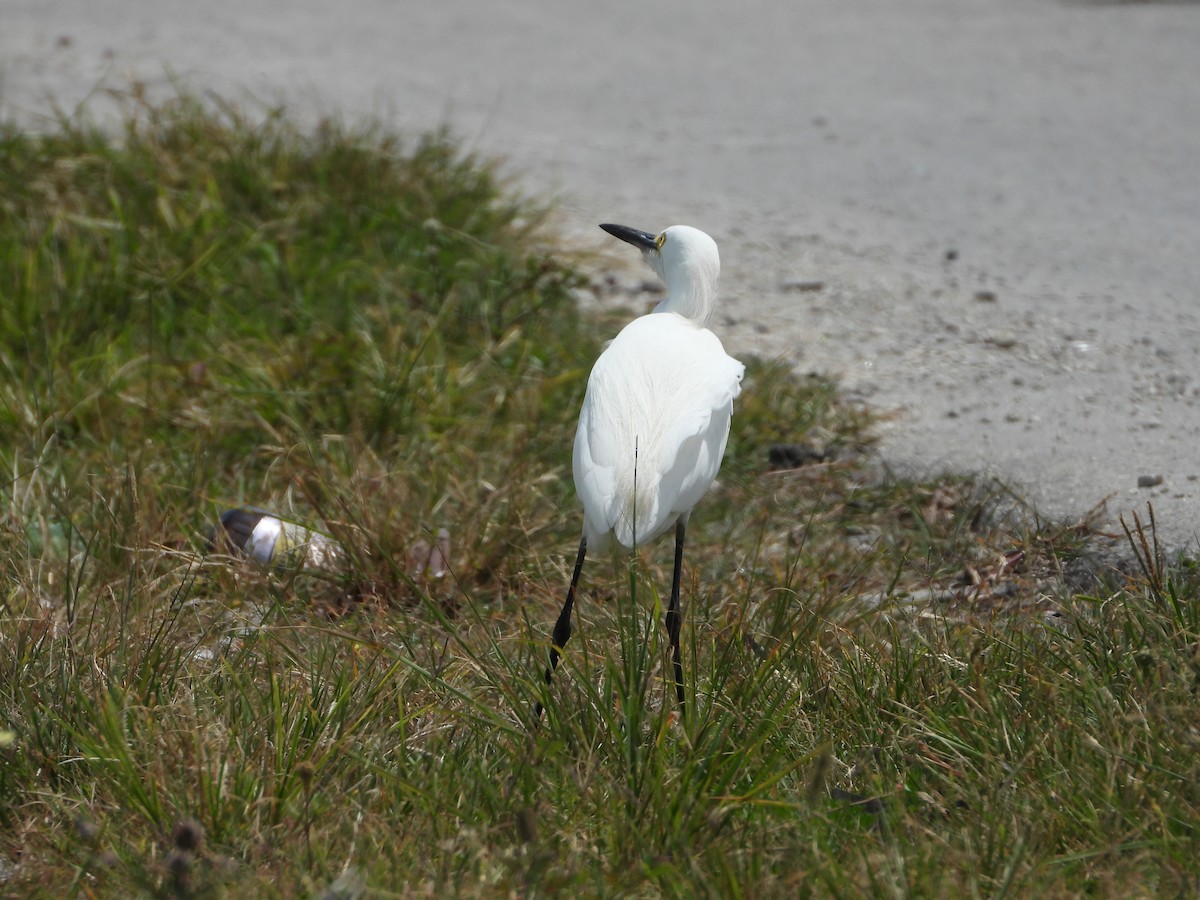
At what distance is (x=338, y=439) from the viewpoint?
12.3 feet

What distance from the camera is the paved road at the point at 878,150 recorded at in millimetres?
4062

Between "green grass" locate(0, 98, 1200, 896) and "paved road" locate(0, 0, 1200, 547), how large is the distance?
0.46 metres

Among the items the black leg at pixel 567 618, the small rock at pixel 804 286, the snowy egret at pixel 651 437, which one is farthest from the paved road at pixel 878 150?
the black leg at pixel 567 618

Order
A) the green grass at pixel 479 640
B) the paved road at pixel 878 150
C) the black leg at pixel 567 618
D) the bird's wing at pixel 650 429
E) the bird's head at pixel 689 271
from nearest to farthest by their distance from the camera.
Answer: the green grass at pixel 479 640
the bird's wing at pixel 650 429
the black leg at pixel 567 618
the bird's head at pixel 689 271
the paved road at pixel 878 150

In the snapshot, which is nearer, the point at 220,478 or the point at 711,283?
the point at 711,283

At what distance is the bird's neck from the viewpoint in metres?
2.89

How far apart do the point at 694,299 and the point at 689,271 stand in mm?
62

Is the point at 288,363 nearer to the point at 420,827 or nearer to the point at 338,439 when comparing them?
the point at 338,439

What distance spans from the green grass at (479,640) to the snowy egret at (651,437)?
4.0 inches

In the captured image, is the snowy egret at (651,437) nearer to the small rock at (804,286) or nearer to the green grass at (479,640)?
the green grass at (479,640)

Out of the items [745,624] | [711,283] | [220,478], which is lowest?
[220,478]

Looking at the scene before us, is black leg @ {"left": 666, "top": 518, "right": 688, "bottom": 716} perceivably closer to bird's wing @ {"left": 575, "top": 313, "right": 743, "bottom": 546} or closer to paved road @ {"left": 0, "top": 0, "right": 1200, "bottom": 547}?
bird's wing @ {"left": 575, "top": 313, "right": 743, "bottom": 546}

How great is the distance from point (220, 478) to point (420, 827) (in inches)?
72.0

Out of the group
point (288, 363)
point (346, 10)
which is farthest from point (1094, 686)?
point (346, 10)
